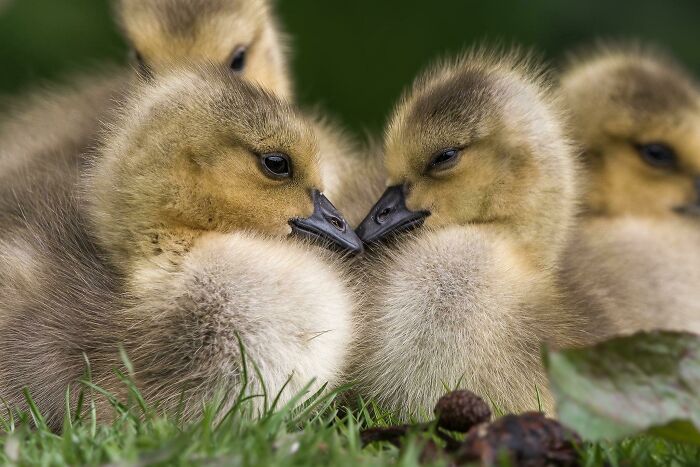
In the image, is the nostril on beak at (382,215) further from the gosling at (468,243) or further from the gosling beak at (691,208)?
the gosling beak at (691,208)

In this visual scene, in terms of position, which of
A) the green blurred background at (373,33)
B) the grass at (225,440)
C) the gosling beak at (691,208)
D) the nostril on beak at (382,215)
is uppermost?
the green blurred background at (373,33)

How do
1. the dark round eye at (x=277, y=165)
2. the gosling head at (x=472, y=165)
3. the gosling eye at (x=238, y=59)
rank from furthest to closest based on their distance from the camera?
the gosling eye at (x=238, y=59) < the gosling head at (x=472, y=165) < the dark round eye at (x=277, y=165)

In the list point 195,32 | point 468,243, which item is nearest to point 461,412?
point 468,243

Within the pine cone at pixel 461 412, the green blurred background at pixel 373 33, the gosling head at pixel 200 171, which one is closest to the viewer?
the pine cone at pixel 461 412

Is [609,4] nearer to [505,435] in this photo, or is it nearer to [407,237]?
[407,237]

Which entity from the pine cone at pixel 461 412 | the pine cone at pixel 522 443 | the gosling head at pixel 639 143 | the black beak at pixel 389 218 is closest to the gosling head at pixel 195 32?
the black beak at pixel 389 218

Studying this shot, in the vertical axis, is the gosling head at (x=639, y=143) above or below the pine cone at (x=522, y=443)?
above

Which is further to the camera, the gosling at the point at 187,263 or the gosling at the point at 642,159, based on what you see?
the gosling at the point at 642,159

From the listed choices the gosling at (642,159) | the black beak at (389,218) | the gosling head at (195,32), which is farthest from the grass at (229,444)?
the gosling at (642,159)
